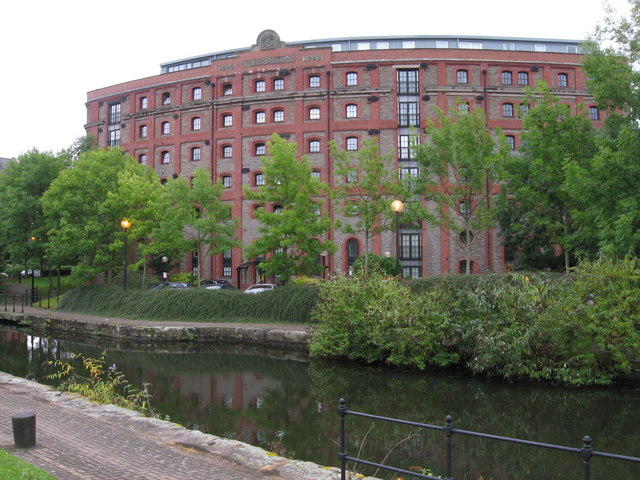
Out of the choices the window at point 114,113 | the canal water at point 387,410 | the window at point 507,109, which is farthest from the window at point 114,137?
the window at point 507,109

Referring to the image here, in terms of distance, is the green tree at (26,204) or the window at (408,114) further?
the window at (408,114)

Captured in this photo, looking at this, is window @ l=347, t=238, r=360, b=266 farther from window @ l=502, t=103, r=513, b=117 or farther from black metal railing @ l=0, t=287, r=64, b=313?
black metal railing @ l=0, t=287, r=64, b=313

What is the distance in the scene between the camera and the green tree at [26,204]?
3422 cm

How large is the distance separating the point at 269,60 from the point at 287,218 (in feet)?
64.3

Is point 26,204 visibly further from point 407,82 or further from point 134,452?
point 134,452

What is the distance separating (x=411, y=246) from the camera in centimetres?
3716

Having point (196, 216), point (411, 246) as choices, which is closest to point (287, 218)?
point (196, 216)

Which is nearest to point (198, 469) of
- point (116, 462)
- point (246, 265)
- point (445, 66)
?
point (116, 462)

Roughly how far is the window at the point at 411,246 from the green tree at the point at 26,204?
23.3 metres

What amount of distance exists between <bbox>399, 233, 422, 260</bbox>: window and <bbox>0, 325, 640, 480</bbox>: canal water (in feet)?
67.7

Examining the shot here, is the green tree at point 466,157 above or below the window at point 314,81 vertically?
below

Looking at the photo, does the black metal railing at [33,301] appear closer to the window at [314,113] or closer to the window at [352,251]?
the window at [352,251]

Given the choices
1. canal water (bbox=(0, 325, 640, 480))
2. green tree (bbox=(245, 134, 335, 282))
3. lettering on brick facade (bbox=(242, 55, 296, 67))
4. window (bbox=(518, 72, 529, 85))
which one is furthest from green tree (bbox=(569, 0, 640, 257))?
lettering on brick facade (bbox=(242, 55, 296, 67))

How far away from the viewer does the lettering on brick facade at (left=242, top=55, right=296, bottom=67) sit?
129 ft
